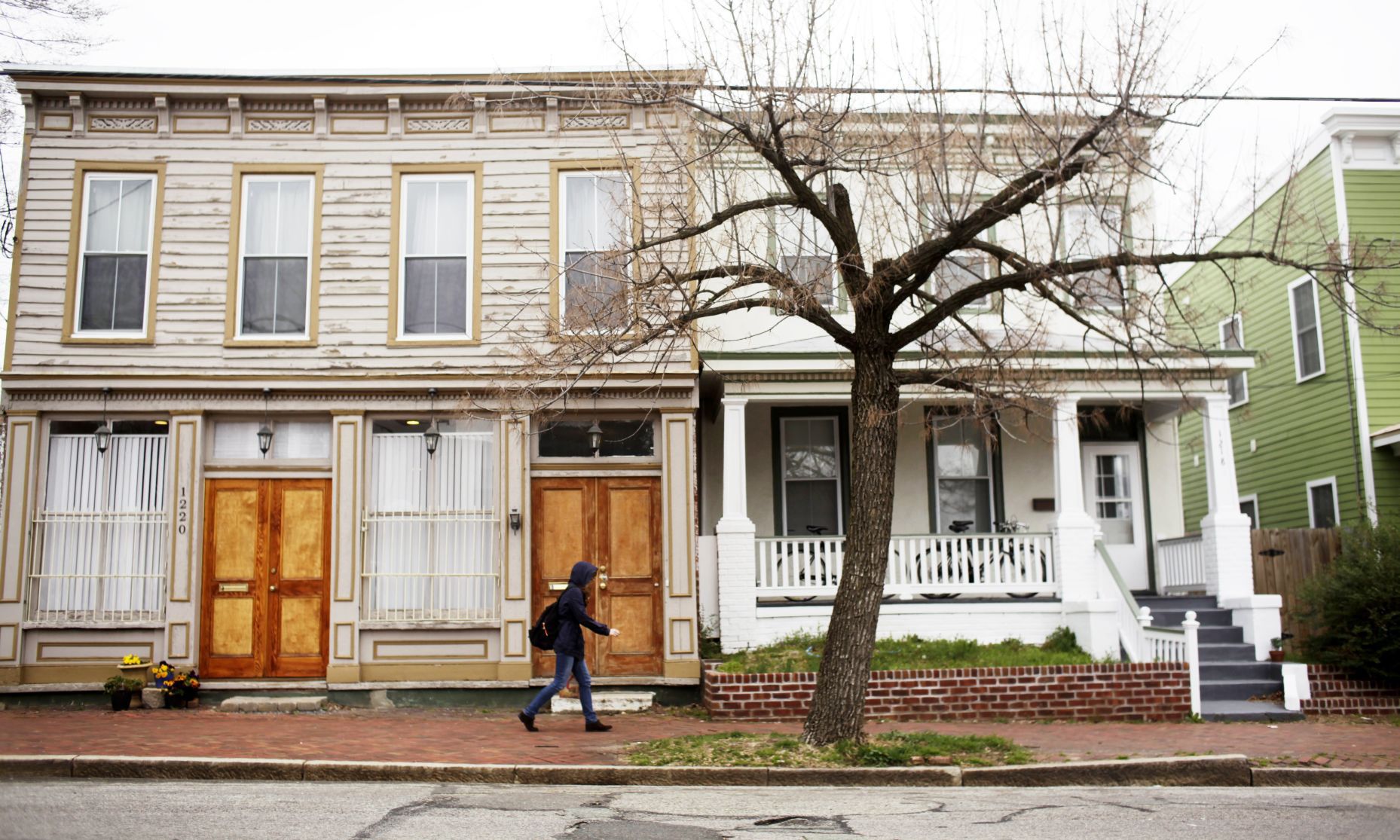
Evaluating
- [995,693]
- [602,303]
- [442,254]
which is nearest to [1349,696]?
[995,693]

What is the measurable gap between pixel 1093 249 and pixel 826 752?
353 inches

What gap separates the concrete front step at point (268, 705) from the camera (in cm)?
1373

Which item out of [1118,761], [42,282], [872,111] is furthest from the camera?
[42,282]

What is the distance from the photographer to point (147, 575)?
14.3m

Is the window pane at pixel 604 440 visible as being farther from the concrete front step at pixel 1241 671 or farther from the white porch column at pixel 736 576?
the concrete front step at pixel 1241 671

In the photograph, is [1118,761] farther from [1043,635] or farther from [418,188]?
[418,188]

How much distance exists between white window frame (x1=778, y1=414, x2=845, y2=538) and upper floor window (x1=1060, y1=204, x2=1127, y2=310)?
3.80 metres

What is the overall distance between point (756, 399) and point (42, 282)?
8.55m

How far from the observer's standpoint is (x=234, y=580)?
14.4m

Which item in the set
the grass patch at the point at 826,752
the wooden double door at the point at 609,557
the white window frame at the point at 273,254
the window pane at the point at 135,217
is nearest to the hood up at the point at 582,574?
the grass patch at the point at 826,752

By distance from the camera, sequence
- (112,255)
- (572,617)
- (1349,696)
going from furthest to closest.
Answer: (112,255), (1349,696), (572,617)

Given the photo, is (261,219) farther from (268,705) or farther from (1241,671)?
(1241,671)

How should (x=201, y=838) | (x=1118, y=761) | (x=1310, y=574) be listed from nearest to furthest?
(x=201, y=838) → (x=1118, y=761) → (x=1310, y=574)

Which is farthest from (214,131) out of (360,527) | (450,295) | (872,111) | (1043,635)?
(1043,635)
